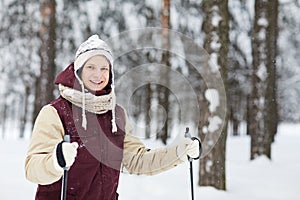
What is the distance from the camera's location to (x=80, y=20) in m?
14.4

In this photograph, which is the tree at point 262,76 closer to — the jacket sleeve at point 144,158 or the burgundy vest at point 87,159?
the jacket sleeve at point 144,158

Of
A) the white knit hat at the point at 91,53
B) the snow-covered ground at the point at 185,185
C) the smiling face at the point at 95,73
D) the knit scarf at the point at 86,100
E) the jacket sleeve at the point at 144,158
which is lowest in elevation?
the snow-covered ground at the point at 185,185

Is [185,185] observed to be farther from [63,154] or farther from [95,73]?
[63,154]

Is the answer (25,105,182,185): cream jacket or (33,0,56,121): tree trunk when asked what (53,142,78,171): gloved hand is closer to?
Answer: (25,105,182,185): cream jacket

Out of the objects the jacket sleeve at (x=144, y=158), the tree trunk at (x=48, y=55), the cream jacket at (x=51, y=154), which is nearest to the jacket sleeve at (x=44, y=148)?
the cream jacket at (x=51, y=154)

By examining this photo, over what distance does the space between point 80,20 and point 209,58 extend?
9.09 metres

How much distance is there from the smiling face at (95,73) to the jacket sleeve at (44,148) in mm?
275

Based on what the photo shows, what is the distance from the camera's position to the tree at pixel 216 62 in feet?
20.0

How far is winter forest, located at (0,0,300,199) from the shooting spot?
608 centimetres

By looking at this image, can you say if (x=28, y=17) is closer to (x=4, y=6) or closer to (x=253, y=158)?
(x=4, y=6)

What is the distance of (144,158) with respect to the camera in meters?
2.89

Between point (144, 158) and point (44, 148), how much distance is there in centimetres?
76

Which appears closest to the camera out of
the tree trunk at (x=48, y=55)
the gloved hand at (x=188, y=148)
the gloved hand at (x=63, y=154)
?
the gloved hand at (x=63, y=154)

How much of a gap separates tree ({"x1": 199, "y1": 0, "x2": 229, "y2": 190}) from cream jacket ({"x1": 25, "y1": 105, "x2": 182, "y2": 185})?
3.28m
